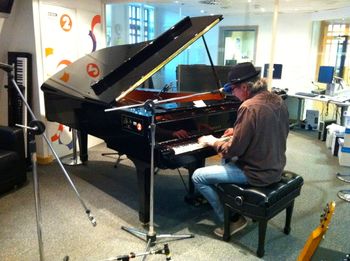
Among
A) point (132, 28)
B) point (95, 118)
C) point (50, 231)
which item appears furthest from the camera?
point (132, 28)

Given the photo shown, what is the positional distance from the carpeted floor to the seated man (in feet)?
1.77

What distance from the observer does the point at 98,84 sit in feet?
8.21

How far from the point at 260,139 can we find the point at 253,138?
48 millimetres

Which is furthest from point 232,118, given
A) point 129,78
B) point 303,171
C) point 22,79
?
point 22,79

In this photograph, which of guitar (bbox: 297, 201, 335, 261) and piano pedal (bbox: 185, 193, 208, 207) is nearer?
guitar (bbox: 297, 201, 335, 261)

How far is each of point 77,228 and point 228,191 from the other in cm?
131

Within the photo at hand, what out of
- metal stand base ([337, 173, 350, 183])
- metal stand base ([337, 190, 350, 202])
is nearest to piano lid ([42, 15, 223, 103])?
metal stand base ([337, 190, 350, 202])

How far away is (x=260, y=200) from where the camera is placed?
2201 millimetres

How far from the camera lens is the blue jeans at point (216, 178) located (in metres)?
2.37

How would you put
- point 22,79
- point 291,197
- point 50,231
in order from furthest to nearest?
point 22,79 < point 50,231 < point 291,197

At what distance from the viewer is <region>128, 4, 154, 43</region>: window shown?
19.6ft

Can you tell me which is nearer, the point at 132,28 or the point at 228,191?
the point at 228,191

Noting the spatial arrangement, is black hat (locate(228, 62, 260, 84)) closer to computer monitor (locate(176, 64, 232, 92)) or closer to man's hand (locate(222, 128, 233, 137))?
man's hand (locate(222, 128, 233, 137))

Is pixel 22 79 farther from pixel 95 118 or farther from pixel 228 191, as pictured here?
pixel 228 191
